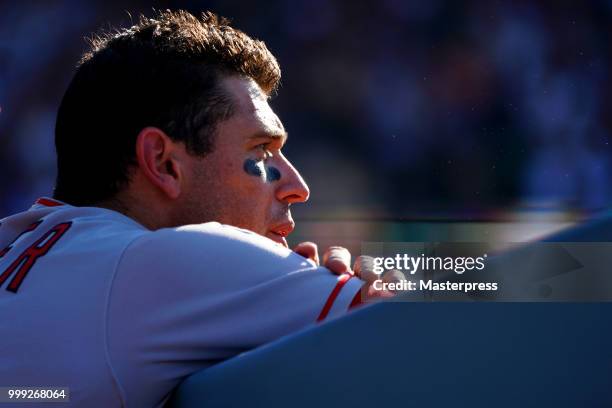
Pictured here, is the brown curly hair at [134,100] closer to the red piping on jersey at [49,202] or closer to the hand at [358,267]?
the red piping on jersey at [49,202]

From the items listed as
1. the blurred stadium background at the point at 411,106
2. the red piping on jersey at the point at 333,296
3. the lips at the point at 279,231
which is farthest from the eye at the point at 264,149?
the blurred stadium background at the point at 411,106

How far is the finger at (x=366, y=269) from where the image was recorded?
32.7 inches

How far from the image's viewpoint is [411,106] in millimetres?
3893

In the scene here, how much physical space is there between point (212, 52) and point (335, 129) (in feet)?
8.90

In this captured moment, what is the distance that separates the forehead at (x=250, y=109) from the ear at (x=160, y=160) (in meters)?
0.11

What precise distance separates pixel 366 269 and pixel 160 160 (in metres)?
0.42

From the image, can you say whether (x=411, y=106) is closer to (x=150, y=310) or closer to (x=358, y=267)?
(x=358, y=267)

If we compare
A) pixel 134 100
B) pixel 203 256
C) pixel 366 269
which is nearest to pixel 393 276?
pixel 366 269

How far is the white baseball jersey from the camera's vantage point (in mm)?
737

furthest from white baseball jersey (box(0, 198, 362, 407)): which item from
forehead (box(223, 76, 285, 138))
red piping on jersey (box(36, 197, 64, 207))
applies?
forehead (box(223, 76, 285, 138))

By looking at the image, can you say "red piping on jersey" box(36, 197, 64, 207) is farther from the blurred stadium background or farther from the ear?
the blurred stadium background

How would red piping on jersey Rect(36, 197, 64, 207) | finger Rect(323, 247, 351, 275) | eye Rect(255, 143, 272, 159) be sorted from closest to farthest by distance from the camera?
1. finger Rect(323, 247, 351, 275)
2. red piping on jersey Rect(36, 197, 64, 207)
3. eye Rect(255, 143, 272, 159)

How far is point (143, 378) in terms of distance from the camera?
735mm

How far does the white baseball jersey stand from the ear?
290 mm
